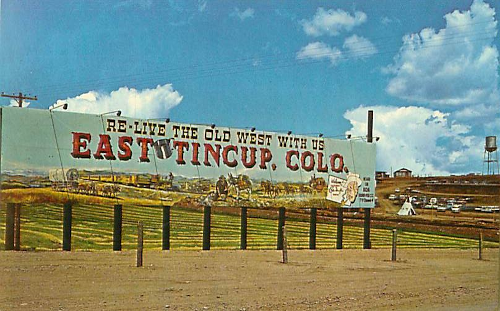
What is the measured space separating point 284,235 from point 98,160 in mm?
2813

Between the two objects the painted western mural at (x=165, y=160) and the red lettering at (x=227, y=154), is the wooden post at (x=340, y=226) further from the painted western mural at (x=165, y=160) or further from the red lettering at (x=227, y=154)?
the red lettering at (x=227, y=154)

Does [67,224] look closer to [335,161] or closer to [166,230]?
[166,230]

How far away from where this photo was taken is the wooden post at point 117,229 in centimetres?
672

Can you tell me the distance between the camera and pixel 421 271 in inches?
326

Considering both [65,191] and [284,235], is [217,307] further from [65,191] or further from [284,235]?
[284,235]

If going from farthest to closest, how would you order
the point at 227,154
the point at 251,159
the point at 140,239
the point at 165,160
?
the point at 251,159 → the point at 227,154 → the point at 140,239 → the point at 165,160

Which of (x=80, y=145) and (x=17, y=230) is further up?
(x=80, y=145)

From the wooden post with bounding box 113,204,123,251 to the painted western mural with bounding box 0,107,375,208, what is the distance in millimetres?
241

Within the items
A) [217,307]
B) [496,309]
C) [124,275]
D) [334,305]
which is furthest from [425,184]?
[124,275]

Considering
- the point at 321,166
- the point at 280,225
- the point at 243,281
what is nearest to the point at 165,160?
the point at 243,281

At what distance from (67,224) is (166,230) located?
3.54ft

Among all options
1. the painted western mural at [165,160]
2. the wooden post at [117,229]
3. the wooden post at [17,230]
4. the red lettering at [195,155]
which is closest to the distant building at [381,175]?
the painted western mural at [165,160]

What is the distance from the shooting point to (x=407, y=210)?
30.2ft

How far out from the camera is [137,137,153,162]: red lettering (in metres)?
6.50
